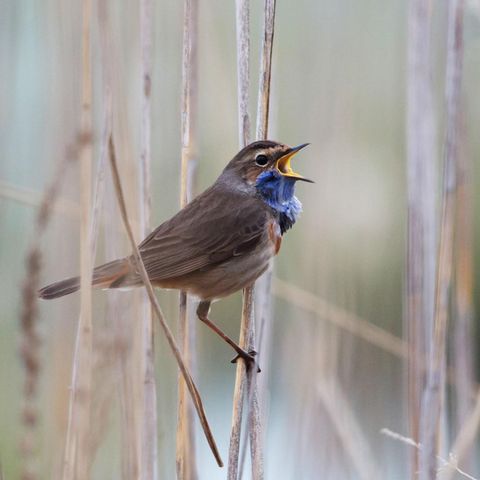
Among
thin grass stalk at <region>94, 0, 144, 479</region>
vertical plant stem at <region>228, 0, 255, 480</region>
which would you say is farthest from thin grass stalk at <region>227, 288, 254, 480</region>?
thin grass stalk at <region>94, 0, 144, 479</region>

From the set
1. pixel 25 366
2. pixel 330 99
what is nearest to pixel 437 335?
pixel 25 366

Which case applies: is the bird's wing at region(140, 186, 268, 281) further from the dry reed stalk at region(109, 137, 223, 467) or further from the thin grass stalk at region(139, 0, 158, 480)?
the dry reed stalk at region(109, 137, 223, 467)

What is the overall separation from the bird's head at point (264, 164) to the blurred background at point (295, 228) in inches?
4.4

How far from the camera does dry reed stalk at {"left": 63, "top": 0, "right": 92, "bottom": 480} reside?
221 centimetres

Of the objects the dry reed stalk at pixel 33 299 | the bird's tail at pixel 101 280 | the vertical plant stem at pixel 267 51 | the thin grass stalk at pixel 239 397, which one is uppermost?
the vertical plant stem at pixel 267 51

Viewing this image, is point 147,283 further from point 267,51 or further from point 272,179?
point 272,179

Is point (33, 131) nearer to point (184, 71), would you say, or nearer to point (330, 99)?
point (330, 99)

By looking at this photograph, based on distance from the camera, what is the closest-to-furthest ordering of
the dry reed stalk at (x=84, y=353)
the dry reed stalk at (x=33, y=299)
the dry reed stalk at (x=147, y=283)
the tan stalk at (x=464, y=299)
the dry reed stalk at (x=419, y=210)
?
the dry reed stalk at (x=33, y=299)
the dry reed stalk at (x=147, y=283)
the dry reed stalk at (x=84, y=353)
the dry reed stalk at (x=419, y=210)
the tan stalk at (x=464, y=299)

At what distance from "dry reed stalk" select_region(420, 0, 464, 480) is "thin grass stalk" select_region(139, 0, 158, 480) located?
2.43 ft

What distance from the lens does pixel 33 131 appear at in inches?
196

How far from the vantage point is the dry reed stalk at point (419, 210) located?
2.67m

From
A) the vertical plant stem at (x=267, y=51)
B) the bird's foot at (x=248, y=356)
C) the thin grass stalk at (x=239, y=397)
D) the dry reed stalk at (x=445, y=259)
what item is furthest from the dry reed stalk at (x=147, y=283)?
the vertical plant stem at (x=267, y=51)

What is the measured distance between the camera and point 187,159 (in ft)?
9.15

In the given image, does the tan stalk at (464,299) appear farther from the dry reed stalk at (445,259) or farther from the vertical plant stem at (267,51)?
the vertical plant stem at (267,51)
